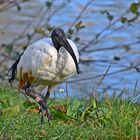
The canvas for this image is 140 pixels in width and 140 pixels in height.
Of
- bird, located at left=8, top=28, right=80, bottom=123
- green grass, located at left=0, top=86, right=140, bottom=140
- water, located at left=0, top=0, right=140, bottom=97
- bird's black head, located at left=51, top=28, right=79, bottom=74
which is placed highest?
bird's black head, located at left=51, top=28, right=79, bottom=74

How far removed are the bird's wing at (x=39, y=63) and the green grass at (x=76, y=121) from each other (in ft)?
0.93

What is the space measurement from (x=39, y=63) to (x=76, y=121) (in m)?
0.53

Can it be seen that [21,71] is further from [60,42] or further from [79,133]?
[79,133]

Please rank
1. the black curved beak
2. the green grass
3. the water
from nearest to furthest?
1. the green grass
2. the black curved beak
3. the water

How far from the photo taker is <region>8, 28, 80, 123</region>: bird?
5609mm

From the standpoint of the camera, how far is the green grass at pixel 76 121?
506 cm

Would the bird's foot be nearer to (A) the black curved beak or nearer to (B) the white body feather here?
(B) the white body feather

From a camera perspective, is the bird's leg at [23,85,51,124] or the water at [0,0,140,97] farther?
the water at [0,0,140,97]

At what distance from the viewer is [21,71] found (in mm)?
5836

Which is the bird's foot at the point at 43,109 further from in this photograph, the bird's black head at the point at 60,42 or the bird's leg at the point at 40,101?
the bird's black head at the point at 60,42

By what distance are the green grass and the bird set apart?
0.20 metres

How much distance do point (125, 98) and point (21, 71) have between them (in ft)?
3.00

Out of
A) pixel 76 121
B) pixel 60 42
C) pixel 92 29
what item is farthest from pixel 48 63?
pixel 92 29

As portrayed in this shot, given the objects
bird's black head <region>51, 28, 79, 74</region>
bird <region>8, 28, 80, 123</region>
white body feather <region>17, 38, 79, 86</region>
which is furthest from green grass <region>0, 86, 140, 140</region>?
bird's black head <region>51, 28, 79, 74</region>
